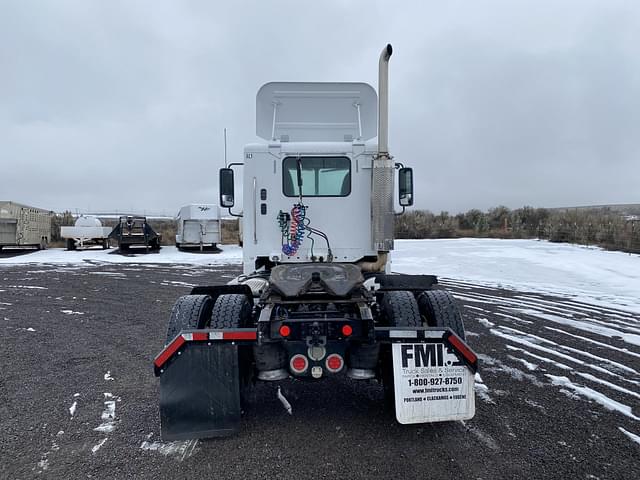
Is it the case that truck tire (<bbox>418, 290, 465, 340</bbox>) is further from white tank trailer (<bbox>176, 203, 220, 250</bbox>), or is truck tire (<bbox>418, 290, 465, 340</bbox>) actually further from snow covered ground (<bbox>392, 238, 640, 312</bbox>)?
white tank trailer (<bbox>176, 203, 220, 250</bbox>)

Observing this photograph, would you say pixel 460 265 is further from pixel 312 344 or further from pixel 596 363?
pixel 312 344

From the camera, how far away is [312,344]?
123 inches

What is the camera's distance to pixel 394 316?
3514 mm

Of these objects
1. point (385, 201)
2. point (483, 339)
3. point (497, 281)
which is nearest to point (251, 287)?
point (385, 201)

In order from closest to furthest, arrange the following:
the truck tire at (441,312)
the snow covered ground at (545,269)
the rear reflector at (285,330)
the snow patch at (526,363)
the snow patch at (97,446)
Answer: the rear reflector at (285,330), the snow patch at (97,446), the truck tire at (441,312), the snow patch at (526,363), the snow covered ground at (545,269)

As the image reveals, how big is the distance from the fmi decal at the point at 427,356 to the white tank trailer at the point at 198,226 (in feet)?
75.1

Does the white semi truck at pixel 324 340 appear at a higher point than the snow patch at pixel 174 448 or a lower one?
higher

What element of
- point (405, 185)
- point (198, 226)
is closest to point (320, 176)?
point (405, 185)

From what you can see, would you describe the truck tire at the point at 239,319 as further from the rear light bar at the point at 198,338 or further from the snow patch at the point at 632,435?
the snow patch at the point at 632,435

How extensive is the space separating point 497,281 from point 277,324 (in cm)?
1163

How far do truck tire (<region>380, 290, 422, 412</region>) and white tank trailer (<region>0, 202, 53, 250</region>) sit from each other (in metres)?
26.8

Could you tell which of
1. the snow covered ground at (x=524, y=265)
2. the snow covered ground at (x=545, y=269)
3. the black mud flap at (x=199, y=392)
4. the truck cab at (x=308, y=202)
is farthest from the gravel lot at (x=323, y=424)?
the snow covered ground at (x=524, y=265)

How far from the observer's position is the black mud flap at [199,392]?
10.5 feet

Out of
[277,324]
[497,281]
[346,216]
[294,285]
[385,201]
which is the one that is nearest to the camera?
[277,324]
